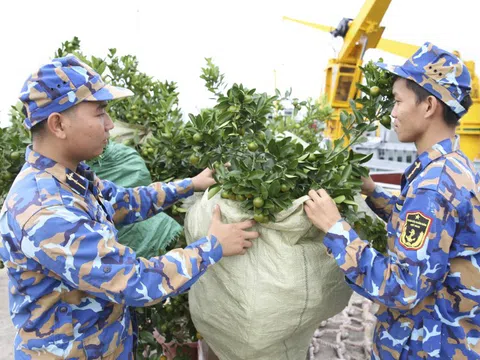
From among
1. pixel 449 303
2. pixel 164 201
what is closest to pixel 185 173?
pixel 164 201

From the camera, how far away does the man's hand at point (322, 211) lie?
133 centimetres

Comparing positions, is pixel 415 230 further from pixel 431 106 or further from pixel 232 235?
pixel 232 235

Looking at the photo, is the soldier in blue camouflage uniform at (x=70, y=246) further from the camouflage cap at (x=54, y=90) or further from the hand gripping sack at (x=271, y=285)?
the hand gripping sack at (x=271, y=285)

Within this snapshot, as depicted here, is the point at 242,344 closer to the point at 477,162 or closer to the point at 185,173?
the point at 185,173

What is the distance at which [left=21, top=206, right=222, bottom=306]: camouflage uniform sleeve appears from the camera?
111 centimetres

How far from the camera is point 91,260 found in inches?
44.5

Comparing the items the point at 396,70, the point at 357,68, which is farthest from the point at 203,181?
the point at 357,68

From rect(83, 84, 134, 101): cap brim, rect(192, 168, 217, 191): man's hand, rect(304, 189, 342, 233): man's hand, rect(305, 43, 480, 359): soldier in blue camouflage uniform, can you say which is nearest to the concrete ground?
rect(305, 43, 480, 359): soldier in blue camouflage uniform

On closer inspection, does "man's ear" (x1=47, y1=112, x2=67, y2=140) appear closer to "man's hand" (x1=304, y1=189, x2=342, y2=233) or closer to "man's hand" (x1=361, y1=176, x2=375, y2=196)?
"man's hand" (x1=304, y1=189, x2=342, y2=233)

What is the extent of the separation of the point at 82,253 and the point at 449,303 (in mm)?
1099

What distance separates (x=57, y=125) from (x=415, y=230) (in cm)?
105

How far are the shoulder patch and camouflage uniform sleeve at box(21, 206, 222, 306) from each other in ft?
2.14

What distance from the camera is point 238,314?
1467 mm

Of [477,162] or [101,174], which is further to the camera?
[477,162]
